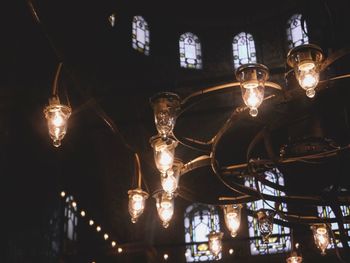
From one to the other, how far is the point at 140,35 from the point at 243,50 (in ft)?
8.69

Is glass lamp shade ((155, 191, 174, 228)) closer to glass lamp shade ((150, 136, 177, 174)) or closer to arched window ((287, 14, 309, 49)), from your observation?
glass lamp shade ((150, 136, 177, 174))

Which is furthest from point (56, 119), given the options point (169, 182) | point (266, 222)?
point (266, 222)

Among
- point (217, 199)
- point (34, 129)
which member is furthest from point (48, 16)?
point (217, 199)

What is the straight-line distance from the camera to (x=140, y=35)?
13781 millimetres

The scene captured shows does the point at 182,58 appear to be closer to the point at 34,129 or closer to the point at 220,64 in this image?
the point at 220,64

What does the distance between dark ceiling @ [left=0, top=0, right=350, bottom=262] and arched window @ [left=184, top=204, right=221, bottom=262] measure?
0.39m

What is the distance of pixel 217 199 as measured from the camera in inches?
221

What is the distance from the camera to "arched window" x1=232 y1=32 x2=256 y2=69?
14258mm

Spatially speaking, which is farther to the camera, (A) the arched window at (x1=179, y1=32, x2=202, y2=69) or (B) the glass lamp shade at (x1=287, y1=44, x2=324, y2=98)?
(A) the arched window at (x1=179, y1=32, x2=202, y2=69)

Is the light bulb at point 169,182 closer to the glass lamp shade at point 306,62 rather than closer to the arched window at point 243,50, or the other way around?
the glass lamp shade at point 306,62

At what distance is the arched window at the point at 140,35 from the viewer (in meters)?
13.5

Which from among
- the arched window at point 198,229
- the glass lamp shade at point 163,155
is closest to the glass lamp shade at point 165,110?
the glass lamp shade at point 163,155

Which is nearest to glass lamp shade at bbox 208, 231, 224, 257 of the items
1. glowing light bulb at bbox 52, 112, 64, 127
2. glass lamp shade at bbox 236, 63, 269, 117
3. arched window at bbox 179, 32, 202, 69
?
glowing light bulb at bbox 52, 112, 64, 127

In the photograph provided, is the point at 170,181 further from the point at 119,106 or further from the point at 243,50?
the point at 243,50
